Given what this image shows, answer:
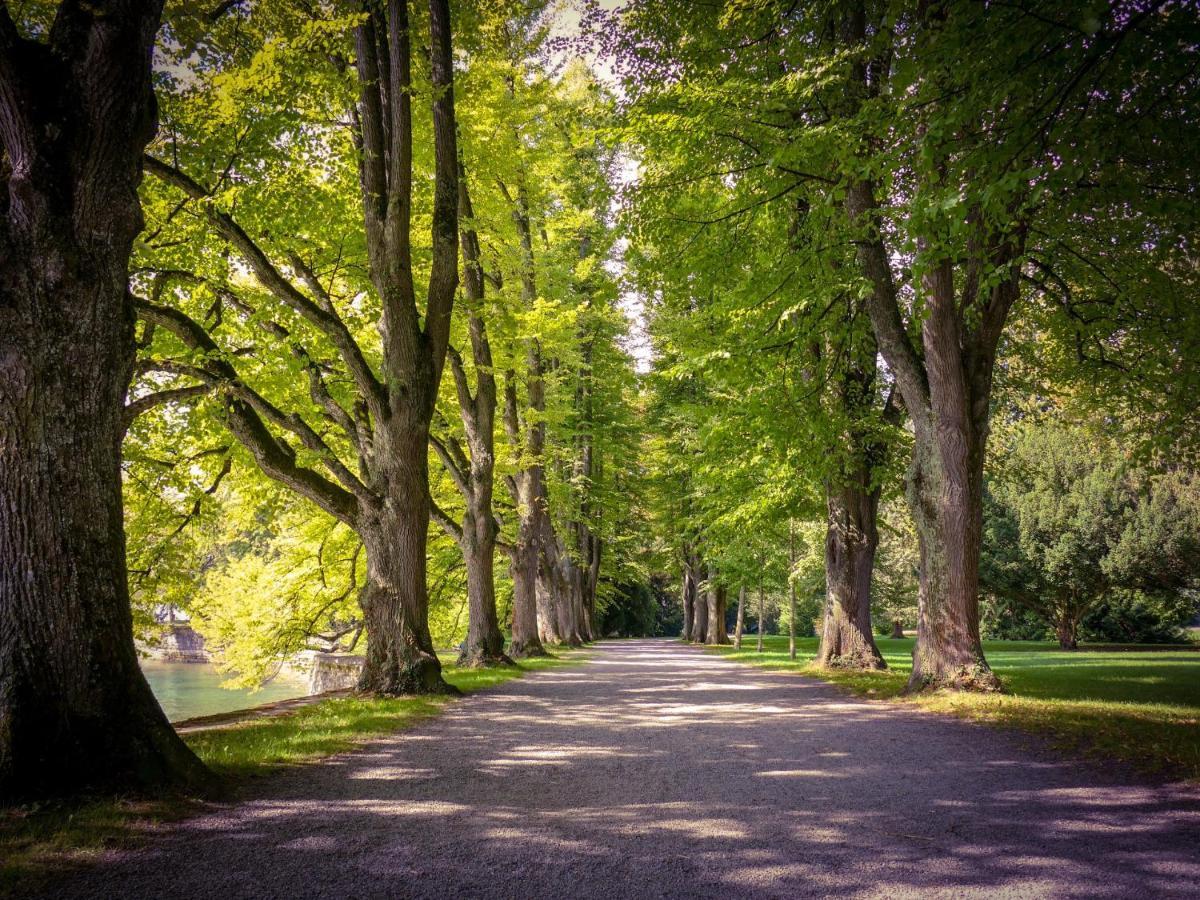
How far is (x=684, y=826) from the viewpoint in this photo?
3836 mm

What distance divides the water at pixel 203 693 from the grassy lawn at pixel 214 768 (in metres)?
13.8

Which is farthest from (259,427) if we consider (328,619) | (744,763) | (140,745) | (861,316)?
(328,619)

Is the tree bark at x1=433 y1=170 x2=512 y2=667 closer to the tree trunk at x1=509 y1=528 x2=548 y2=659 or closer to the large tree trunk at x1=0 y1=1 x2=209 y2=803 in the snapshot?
the tree trunk at x1=509 y1=528 x2=548 y2=659

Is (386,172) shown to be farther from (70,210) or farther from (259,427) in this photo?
(70,210)

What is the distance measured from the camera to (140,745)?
4.22 m

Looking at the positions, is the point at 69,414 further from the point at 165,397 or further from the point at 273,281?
the point at 273,281

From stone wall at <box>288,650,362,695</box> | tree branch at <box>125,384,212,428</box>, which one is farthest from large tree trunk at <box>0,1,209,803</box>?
stone wall at <box>288,650,362,695</box>

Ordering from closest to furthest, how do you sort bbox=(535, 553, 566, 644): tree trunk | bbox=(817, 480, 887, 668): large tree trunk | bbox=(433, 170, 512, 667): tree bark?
bbox=(817, 480, 887, 668): large tree trunk
bbox=(433, 170, 512, 667): tree bark
bbox=(535, 553, 566, 644): tree trunk

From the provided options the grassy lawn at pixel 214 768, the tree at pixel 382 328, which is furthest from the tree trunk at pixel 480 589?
the tree at pixel 382 328

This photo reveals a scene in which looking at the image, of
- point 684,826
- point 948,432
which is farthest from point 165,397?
point 948,432

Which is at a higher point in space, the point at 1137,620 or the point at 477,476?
the point at 477,476

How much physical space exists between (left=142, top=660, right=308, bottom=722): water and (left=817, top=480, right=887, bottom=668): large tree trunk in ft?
51.2

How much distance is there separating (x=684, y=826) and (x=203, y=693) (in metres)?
34.4

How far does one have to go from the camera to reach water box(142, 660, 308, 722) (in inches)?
972
